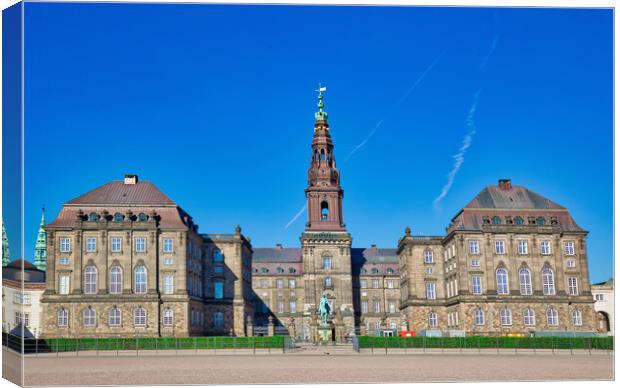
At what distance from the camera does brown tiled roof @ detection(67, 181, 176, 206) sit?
3201 inches

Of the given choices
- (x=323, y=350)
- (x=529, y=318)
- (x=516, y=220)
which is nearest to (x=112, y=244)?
(x=323, y=350)

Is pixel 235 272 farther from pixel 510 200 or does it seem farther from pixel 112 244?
pixel 510 200

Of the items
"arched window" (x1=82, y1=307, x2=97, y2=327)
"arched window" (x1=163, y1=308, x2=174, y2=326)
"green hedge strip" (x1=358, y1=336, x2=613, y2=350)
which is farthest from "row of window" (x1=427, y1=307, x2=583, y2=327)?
"arched window" (x1=82, y1=307, x2=97, y2=327)

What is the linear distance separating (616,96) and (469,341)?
3231 centimetres

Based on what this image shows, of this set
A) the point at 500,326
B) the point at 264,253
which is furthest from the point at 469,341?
the point at 264,253

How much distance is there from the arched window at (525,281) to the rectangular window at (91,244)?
138 feet

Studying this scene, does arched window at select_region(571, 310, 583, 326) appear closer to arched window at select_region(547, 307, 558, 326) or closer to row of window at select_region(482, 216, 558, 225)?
arched window at select_region(547, 307, 558, 326)

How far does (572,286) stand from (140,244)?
142 ft

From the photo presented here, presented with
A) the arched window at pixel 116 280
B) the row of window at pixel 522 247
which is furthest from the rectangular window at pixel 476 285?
the arched window at pixel 116 280

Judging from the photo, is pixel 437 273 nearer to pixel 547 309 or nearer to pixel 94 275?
pixel 547 309

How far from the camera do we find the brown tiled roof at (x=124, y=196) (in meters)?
81.3

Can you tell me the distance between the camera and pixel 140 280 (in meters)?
79.6

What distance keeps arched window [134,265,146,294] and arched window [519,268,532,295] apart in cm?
3737

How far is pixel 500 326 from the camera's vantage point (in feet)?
275
